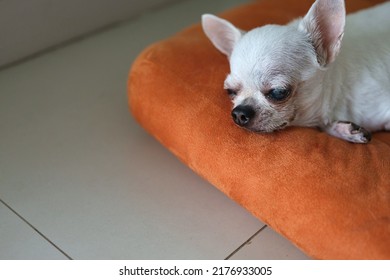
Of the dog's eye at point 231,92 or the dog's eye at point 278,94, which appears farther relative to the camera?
the dog's eye at point 231,92

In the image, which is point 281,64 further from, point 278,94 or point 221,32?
point 221,32

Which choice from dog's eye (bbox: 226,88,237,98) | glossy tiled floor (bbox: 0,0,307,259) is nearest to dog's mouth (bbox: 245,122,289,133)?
dog's eye (bbox: 226,88,237,98)

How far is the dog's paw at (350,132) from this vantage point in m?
1.49

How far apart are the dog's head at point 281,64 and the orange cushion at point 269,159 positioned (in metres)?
0.07

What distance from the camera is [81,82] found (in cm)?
223

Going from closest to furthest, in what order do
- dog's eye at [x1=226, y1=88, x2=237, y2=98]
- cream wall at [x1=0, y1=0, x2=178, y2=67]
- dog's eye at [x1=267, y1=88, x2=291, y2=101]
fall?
Result: dog's eye at [x1=267, y1=88, x2=291, y2=101]
dog's eye at [x1=226, y1=88, x2=237, y2=98]
cream wall at [x1=0, y1=0, x2=178, y2=67]

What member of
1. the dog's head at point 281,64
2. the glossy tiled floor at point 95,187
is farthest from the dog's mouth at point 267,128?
the glossy tiled floor at point 95,187

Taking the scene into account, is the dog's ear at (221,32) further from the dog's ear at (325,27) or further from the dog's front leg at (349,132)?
the dog's front leg at (349,132)

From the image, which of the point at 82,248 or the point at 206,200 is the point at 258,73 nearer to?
the point at 206,200

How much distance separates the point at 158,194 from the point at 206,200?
15 cm

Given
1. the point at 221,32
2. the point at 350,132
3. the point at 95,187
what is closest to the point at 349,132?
the point at 350,132

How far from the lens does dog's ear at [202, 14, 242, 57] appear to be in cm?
159

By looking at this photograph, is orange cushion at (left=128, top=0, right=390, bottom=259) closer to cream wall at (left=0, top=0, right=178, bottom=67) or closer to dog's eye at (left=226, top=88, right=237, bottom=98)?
dog's eye at (left=226, top=88, right=237, bottom=98)

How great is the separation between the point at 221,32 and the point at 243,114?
0.35 metres
